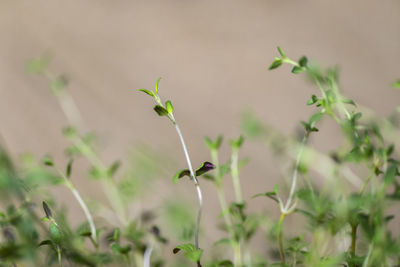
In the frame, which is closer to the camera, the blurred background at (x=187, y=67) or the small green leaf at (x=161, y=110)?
the small green leaf at (x=161, y=110)

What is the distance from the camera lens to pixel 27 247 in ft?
0.66

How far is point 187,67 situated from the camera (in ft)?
4.05

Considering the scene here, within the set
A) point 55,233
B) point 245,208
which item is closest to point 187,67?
point 245,208

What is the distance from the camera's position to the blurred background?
104cm

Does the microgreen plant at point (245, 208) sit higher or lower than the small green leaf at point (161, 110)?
lower

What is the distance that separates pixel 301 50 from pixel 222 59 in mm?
244

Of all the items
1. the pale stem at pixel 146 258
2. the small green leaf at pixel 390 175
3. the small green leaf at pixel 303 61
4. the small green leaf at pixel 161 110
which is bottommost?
the pale stem at pixel 146 258

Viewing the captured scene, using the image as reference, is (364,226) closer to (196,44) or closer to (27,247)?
(27,247)

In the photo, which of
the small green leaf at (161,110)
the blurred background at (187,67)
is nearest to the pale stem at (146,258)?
Answer: the small green leaf at (161,110)

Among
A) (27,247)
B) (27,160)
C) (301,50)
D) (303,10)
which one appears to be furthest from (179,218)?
(303,10)

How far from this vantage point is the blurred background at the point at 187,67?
1.04 metres

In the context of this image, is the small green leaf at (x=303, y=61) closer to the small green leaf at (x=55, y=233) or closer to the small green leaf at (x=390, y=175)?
the small green leaf at (x=390, y=175)

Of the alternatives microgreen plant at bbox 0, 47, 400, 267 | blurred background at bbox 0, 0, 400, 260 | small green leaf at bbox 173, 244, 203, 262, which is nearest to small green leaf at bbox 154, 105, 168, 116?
microgreen plant at bbox 0, 47, 400, 267

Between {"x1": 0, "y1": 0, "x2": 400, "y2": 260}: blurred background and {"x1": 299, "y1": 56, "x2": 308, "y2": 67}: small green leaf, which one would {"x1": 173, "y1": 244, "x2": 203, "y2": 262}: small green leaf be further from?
{"x1": 0, "y1": 0, "x2": 400, "y2": 260}: blurred background
